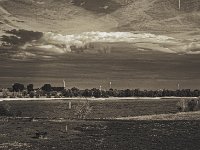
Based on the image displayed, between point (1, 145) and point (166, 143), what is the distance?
26190 mm

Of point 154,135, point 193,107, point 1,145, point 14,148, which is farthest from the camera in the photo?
point 193,107

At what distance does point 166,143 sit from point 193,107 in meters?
88.2

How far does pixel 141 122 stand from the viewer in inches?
4825

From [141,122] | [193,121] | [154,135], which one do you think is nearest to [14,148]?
[154,135]

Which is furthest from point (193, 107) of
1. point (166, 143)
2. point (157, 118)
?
point (166, 143)

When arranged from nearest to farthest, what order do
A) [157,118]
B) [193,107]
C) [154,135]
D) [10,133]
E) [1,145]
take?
[1,145] < [154,135] < [10,133] < [157,118] < [193,107]

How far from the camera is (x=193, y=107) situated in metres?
163

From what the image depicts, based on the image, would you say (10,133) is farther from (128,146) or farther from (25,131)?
(128,146)

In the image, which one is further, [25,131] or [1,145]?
[25,131]

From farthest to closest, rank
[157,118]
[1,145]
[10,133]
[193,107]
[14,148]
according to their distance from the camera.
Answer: [193,107], [157,118], [10,133], [1,145], [14,148]

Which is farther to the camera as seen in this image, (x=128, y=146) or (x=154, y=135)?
(x=154, y=135)

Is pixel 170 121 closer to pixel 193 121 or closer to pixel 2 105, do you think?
pixel 193 121

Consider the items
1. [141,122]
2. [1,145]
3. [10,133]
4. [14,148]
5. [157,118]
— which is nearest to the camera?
[14,148]

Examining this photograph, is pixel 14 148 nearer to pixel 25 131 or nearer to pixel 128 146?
pixel 128 146
